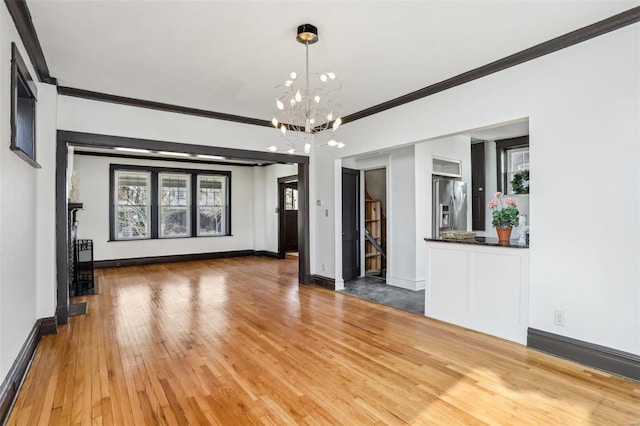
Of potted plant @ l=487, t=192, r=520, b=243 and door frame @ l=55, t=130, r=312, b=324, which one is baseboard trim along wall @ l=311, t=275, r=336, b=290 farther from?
potted plant @ l=487, t=192, r=520, b=243

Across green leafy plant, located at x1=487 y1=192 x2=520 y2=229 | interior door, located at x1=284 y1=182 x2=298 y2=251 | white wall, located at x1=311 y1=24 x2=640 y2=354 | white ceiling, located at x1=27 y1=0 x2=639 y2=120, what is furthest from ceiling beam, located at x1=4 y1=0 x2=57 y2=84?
interior door, located at x1=284 y1=182 x2=298 y2=251

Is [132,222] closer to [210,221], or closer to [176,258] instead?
[176,258]

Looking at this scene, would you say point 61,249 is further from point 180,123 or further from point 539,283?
point 539,283

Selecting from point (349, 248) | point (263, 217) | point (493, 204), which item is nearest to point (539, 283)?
point (493, 204)

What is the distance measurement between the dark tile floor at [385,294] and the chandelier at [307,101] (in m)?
2.35

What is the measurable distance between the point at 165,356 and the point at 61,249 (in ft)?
7.01

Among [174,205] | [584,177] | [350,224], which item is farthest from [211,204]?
[584,177]

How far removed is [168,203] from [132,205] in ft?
2.74

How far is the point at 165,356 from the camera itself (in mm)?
3168

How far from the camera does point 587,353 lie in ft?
9.65

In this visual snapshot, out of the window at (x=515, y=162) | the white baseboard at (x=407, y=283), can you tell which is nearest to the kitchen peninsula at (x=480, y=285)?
the white baseboard at (x=407, y=283)

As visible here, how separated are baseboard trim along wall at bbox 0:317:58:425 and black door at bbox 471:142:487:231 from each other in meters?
6.80

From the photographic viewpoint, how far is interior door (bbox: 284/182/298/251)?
976 centimetres

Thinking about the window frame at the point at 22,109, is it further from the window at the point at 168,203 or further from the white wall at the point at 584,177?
the window at the point at 168,203
